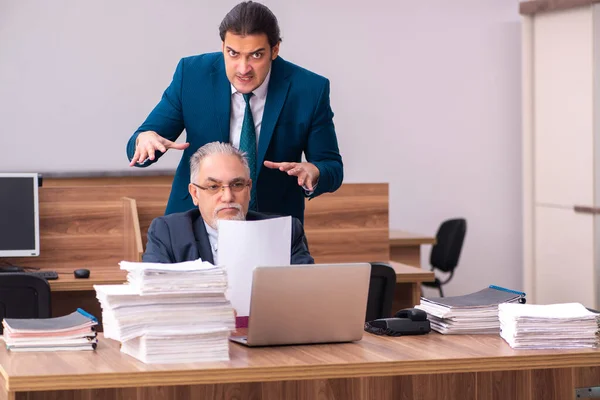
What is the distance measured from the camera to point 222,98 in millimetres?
2889

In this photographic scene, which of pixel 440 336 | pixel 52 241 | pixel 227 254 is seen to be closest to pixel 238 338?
pixel 227 254

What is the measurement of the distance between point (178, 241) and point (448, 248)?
4.05 meters

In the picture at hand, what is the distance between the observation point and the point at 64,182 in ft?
20.4

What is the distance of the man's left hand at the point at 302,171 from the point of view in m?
2.54

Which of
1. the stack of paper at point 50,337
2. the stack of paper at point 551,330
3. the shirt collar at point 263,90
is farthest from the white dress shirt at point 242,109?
the stack of paper at point 551,330

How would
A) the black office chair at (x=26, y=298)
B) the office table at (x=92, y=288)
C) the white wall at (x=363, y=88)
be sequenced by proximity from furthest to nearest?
the white wall at (x=363, y=88), the office table at (x=92, y=288), the black office chair at (x=26, y=298)

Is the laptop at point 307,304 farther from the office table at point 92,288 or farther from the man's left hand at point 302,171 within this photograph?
the office table at point 92,288

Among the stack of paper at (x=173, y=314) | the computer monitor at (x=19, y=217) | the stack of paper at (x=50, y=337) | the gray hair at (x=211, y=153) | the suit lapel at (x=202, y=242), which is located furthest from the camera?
the computer monitor at (x=19, y=217)

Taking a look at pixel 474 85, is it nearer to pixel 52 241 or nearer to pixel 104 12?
pixel 104 12

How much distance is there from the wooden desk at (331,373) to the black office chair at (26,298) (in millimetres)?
1315

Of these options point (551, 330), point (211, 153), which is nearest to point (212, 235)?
point (211, 153)

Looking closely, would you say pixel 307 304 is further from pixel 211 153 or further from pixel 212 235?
pixel 211 153

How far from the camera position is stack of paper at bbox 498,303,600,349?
2201mm

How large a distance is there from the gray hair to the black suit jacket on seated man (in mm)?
130
